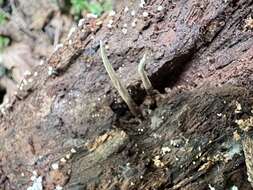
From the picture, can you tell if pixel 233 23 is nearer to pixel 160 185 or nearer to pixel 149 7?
pixel 149 7

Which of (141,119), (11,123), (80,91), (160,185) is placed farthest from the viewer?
(11,123)

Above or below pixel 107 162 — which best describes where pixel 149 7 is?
above

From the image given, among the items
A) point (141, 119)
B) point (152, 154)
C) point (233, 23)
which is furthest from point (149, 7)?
point (152, 154)

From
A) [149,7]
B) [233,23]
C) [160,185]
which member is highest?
[149,7]

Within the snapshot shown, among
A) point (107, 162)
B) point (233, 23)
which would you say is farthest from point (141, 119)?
point (233, 23)

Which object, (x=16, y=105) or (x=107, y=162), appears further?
(x=16, y=105)

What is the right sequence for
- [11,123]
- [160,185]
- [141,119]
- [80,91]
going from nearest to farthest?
[160,185], [141,119], [80,91], [11,123]

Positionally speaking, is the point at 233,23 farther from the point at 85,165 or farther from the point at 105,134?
the point at 85,165
